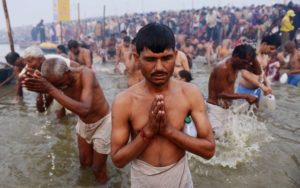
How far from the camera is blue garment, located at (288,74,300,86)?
9.14 metres

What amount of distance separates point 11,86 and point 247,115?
747 centimetres

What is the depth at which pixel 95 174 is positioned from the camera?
3.88 metres

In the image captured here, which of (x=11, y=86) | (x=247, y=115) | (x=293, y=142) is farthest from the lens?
(x=11, y=86)

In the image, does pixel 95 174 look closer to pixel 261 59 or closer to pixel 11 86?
pixel 261 59

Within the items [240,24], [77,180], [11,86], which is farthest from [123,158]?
[240,24]

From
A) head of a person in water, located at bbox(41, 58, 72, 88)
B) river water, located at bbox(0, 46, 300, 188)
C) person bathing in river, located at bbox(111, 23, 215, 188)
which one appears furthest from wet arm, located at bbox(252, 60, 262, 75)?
person bathing in river, located at bbox(111, 23, 215, 188)

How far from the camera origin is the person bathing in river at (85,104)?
3186 mm

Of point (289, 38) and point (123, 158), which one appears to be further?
point (289, 38)

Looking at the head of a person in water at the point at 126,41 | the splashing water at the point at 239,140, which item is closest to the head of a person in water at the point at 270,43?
the splashing water at the point at 239,140

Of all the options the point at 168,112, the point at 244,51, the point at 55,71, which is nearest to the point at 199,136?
the point at 168,112

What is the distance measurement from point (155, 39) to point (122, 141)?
668 millimetres

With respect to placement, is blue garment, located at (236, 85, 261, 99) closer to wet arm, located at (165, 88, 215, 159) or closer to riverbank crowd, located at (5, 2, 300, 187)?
riverbank crowd, located at (5, 2, 300, 187)

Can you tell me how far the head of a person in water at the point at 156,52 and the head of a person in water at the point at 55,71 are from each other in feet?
4.92

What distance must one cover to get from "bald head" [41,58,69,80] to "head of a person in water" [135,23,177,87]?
150cm
